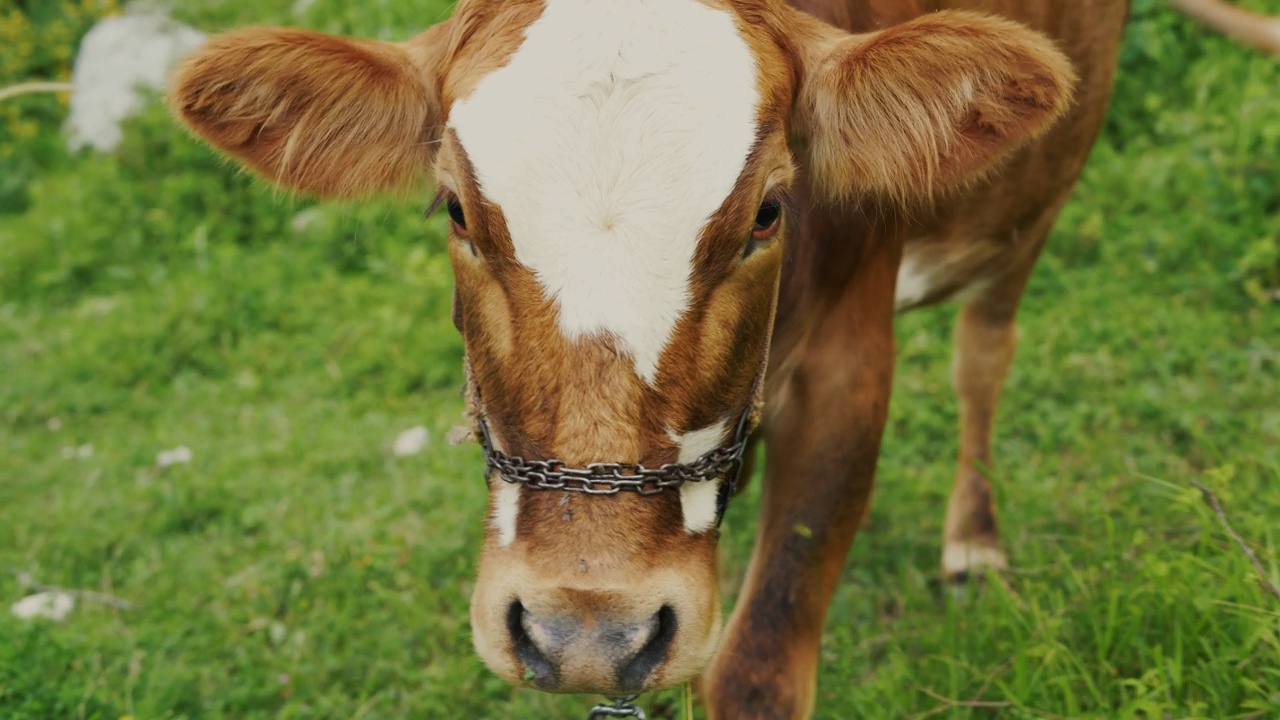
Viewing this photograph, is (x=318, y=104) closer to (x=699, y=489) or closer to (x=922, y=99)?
(x=699, y=489)

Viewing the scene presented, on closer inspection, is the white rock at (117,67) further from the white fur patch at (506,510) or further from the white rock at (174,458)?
the white fur patch at (506,510)

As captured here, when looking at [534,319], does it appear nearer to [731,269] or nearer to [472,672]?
[731,269]

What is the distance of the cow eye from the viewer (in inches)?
81.1

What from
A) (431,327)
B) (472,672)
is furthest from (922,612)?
(431,327)

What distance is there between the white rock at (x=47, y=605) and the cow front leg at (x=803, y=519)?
214 centimetres

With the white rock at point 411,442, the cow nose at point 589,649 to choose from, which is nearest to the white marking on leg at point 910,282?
the cow nose at point 589,649

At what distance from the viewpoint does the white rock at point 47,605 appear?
3543 mm

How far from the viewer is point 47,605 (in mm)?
3584

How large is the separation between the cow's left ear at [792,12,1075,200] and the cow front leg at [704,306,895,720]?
41 centimetres

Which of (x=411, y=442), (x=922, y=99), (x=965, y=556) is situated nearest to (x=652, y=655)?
(x=922, y=99)

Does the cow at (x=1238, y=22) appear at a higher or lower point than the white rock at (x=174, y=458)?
higher

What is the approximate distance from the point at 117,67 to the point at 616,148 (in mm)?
6986

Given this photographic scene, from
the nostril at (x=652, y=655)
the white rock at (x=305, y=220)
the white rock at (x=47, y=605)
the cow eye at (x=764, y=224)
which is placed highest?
the cow eye at (x=764, y=224)

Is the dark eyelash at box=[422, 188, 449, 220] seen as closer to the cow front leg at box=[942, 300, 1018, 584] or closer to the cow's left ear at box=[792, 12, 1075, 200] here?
the cow's left ear at box=[792, 12, 1075, 200]
